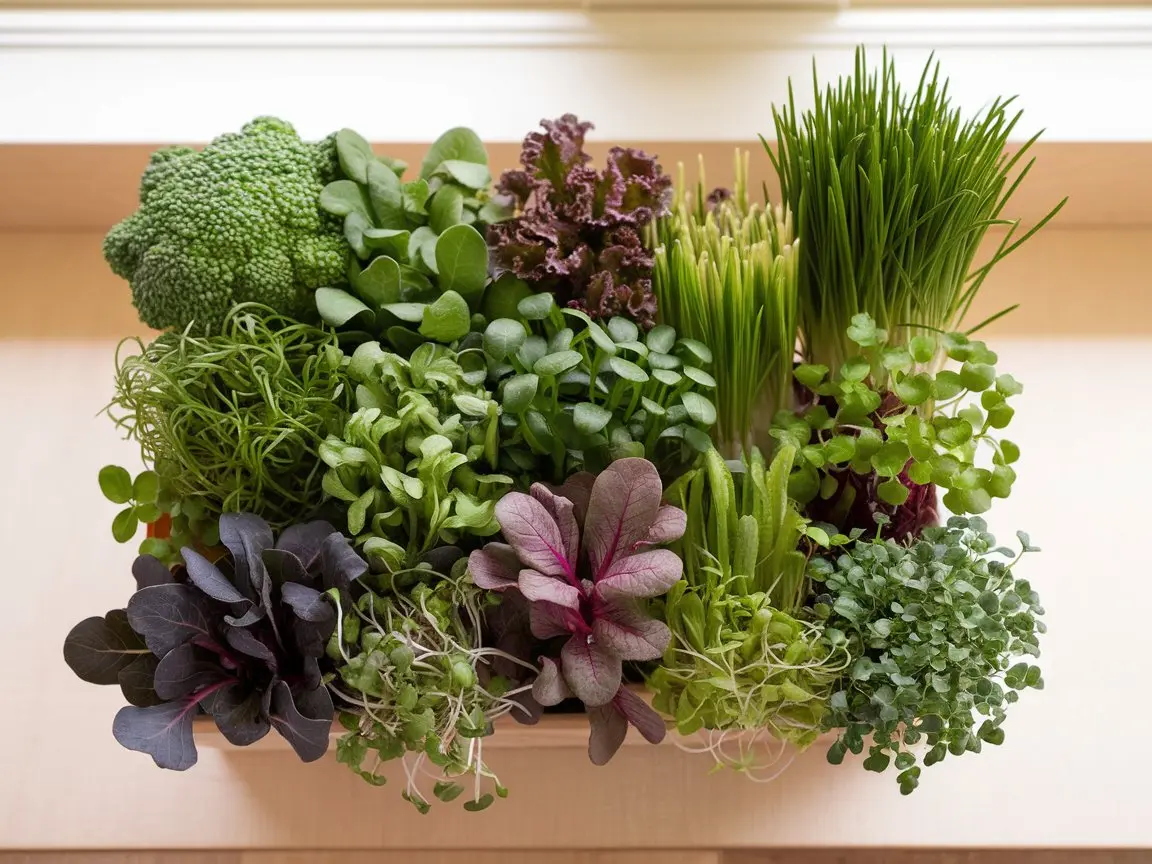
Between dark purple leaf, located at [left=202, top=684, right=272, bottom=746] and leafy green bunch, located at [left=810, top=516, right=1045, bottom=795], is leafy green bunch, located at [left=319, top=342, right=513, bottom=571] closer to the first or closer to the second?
dark purple leaf, located at [left=202, top=684, right=272, bottom=746]

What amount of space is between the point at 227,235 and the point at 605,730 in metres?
0.58

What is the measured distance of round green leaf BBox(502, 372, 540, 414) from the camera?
81 cm

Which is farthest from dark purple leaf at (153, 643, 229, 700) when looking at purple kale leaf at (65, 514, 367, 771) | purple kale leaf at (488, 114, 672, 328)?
purple kale leaf at (488, 114, 672, 328)

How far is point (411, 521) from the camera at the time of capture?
32.4 inches

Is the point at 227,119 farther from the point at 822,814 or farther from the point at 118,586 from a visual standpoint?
the point at 822,814

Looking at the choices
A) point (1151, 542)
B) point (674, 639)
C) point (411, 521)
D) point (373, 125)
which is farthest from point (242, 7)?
point (1151, 542)

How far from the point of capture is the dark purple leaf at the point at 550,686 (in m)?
0.77

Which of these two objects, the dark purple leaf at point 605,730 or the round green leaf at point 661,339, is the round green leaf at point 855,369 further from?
the dark purple leaf at point 605,730

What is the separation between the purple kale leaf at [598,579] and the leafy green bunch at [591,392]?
0.07m

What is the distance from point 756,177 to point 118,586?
104cm

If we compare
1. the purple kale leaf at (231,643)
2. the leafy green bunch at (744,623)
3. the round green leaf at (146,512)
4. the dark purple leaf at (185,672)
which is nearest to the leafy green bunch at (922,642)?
the leafy green bunch at (744,623)

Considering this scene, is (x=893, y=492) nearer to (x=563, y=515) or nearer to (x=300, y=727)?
(x=563, y=515)

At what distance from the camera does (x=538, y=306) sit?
862 millimetres

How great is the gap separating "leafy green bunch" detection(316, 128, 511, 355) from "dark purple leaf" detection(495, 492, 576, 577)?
20 cm
